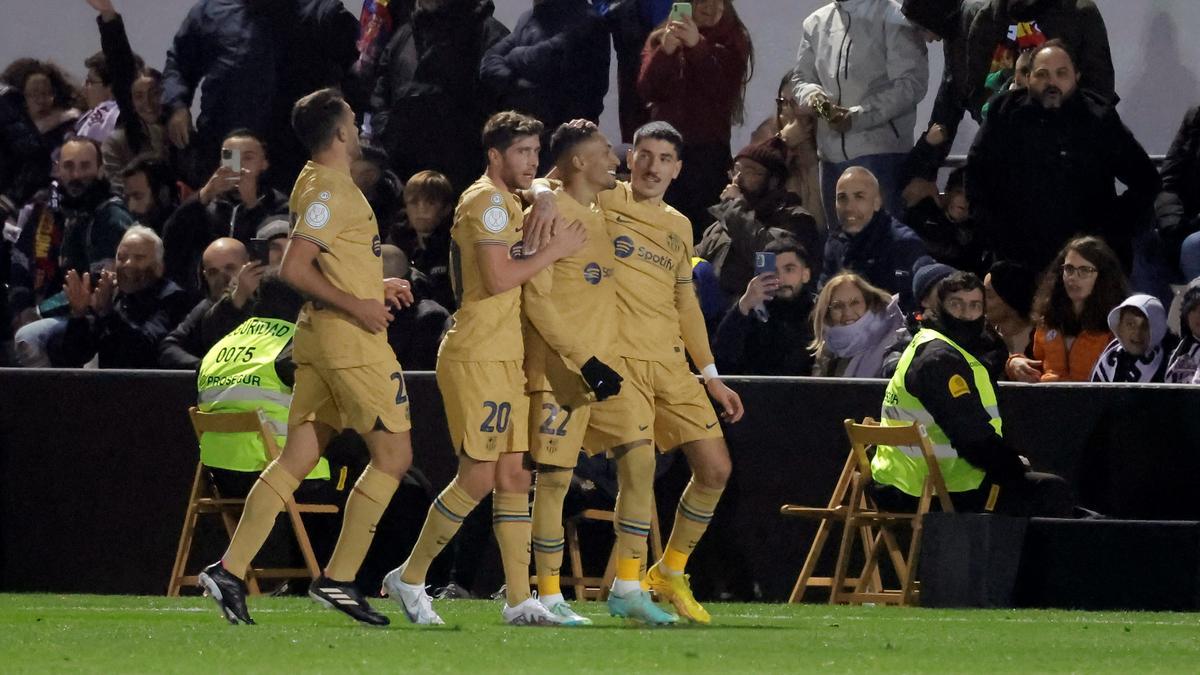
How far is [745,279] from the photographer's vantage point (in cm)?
1331

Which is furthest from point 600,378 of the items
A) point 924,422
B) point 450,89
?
point 450,89

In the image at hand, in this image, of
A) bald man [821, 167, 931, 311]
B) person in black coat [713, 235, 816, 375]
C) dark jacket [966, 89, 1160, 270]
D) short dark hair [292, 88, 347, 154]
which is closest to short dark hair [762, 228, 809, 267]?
person in black coat [713, 235, 816, 375]

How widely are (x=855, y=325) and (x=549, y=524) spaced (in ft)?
11.5

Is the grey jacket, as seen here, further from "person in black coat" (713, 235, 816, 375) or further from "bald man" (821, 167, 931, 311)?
"person in black coat" (713, 235, 816, 375)

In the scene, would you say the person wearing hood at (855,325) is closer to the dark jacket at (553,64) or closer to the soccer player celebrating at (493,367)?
the dark jacket at (553,64)

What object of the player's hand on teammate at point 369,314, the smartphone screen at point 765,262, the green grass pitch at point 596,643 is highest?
the player's hand on teammate at point 369,314

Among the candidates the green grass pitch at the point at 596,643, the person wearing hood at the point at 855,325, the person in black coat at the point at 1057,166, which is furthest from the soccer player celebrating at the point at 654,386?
the person in black coat at the point at 1057,166

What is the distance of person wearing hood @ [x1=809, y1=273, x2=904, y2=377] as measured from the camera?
12.3 m

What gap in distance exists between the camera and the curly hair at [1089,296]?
1205 centimetres

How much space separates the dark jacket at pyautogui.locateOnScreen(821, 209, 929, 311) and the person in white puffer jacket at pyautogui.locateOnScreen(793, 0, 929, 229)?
59 cm

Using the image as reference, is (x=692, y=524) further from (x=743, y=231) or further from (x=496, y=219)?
(x=743, y=231)

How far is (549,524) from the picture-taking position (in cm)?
925

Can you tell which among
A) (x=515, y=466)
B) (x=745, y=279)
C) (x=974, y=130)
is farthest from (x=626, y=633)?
(x=974, y=130)

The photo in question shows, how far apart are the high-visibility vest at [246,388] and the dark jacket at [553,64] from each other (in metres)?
2.65
